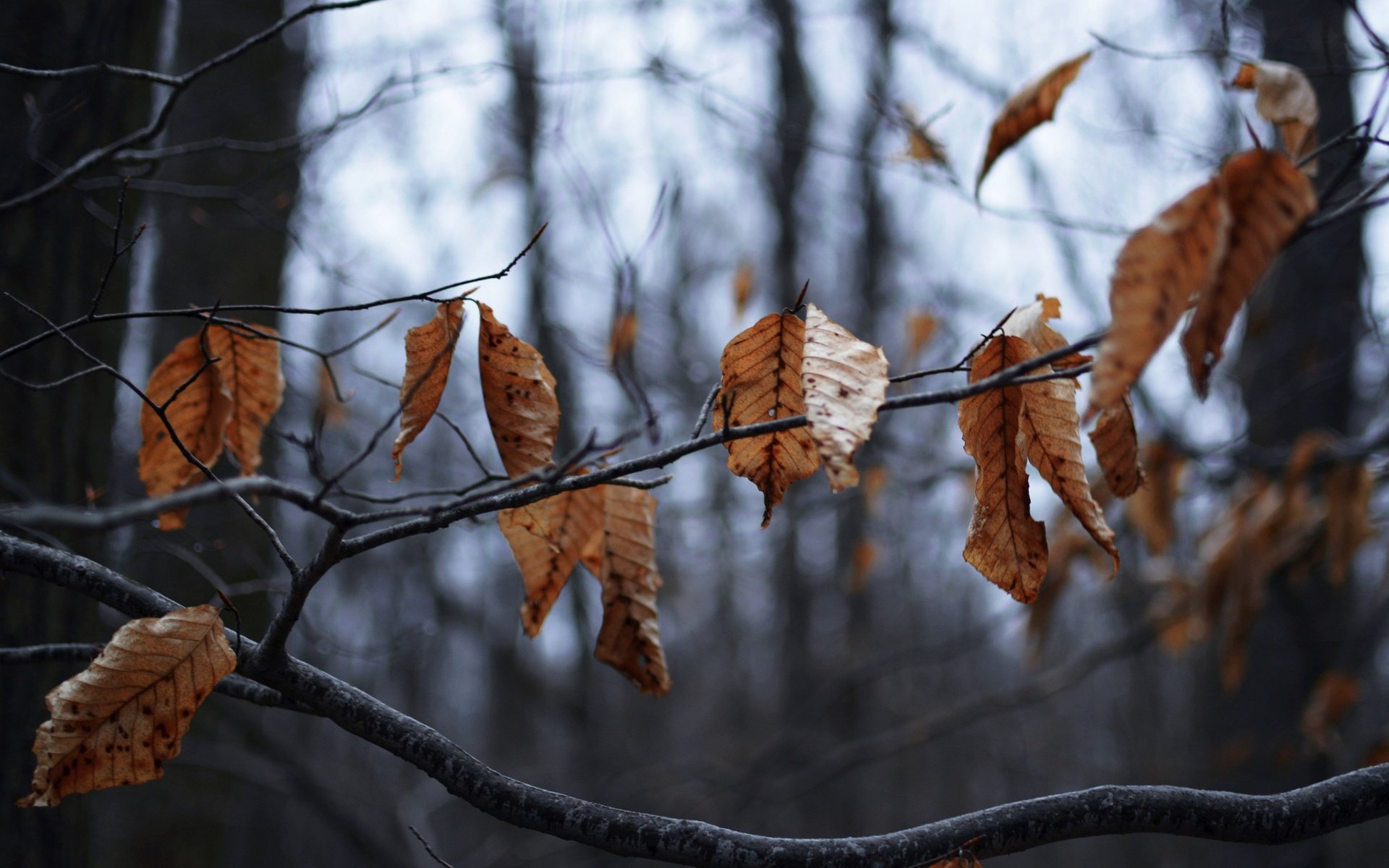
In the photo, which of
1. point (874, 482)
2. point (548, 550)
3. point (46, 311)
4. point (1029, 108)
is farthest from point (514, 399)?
point (874, 482)

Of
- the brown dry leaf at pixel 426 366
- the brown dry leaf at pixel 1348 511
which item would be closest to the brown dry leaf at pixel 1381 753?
the brown dry leaf at pixel 1348 511

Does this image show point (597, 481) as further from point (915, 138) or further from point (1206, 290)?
point (915, 138)

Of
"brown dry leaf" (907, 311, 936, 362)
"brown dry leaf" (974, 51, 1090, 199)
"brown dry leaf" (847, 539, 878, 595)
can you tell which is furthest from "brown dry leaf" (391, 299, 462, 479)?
"brown dry leaf" (847, 539, 878, 595)

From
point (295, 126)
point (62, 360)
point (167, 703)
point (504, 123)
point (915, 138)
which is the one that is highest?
point (504, 123)

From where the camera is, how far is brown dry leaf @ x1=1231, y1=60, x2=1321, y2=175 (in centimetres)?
96

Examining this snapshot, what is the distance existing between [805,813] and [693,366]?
11.9 feet

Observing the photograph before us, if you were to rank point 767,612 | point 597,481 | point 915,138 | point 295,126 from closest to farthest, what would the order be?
point 597,481 < point 915,138 < point 295,126 < point 767,612

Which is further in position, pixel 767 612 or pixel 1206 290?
pixel 767 612

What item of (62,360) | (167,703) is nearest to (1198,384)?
(167,703)

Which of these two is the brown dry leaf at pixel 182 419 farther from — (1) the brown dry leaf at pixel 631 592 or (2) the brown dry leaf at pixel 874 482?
(2) the brown dry leaf at pixel 874 482

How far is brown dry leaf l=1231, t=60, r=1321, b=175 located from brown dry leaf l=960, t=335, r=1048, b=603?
0.45 m

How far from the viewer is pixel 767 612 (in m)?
9.28

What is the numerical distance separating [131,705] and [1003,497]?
882 mm

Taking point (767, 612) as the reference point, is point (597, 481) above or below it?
below
